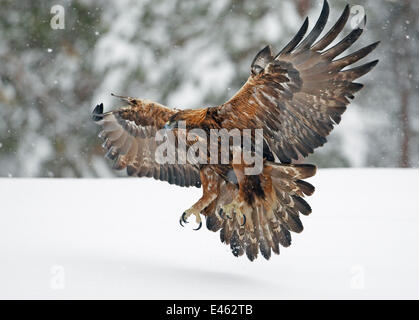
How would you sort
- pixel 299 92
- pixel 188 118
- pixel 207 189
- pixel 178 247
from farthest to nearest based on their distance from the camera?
pixel 178 247
pixel 207 189
pixel 188 118
pixel 299 92

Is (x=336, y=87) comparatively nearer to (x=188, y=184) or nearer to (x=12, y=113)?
(x=188, y=184)

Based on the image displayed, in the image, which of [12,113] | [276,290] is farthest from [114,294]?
[12,113]

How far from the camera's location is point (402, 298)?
110 inches

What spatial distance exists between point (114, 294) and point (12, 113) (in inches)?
288

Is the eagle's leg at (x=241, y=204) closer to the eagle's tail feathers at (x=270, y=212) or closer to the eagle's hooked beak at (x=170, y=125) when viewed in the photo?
the eagle's tail feathers at (x=270, y=212)

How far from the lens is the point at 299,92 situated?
298 centimetres

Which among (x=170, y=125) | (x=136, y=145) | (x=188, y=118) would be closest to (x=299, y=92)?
(x=188, y=118)

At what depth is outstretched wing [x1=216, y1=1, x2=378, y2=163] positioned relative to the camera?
2855 millimetres

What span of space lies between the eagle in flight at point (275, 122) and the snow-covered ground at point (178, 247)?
0.36 metres

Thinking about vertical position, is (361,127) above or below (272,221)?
above

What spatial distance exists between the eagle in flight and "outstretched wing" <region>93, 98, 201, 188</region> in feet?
0.06

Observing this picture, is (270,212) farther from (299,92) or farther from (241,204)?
(299,92)

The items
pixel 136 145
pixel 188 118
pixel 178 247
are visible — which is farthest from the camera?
pixel 178 247

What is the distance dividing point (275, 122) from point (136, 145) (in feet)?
3.71
